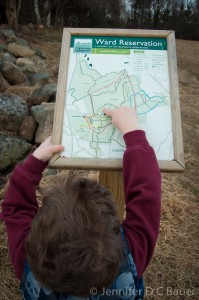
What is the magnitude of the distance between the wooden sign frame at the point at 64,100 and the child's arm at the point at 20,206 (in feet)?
0.51

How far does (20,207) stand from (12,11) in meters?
12.6

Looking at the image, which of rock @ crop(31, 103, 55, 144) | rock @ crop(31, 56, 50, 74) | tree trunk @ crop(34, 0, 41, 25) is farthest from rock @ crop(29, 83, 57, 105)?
tree trunk @ crop(34, 0, 41, 25)

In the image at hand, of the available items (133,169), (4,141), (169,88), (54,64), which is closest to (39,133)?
(4,141)

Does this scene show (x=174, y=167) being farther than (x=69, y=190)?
Yes

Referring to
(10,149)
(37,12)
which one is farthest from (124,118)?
(37,12)

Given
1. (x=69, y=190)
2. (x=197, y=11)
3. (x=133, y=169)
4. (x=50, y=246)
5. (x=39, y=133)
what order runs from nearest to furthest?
(x=50, y=246)
(x=69, y=190)
(x=133, y=169)
(x=39, y=133)
(x=197, y=11)

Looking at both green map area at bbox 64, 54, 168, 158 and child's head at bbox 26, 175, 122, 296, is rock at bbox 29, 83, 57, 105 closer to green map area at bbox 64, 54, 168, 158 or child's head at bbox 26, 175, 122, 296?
green map area at bbox 64, 54, 168, 158

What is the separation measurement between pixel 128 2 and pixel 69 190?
53.7ft

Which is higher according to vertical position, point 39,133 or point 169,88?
point 39,133

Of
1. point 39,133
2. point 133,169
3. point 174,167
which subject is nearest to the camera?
point 133,169

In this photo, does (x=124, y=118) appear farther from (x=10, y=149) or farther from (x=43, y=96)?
(x=43, y=96)

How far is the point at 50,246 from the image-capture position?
118 centimetres

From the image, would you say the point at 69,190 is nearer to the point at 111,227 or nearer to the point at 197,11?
the point at 111,227

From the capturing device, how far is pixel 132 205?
5.11 feet
